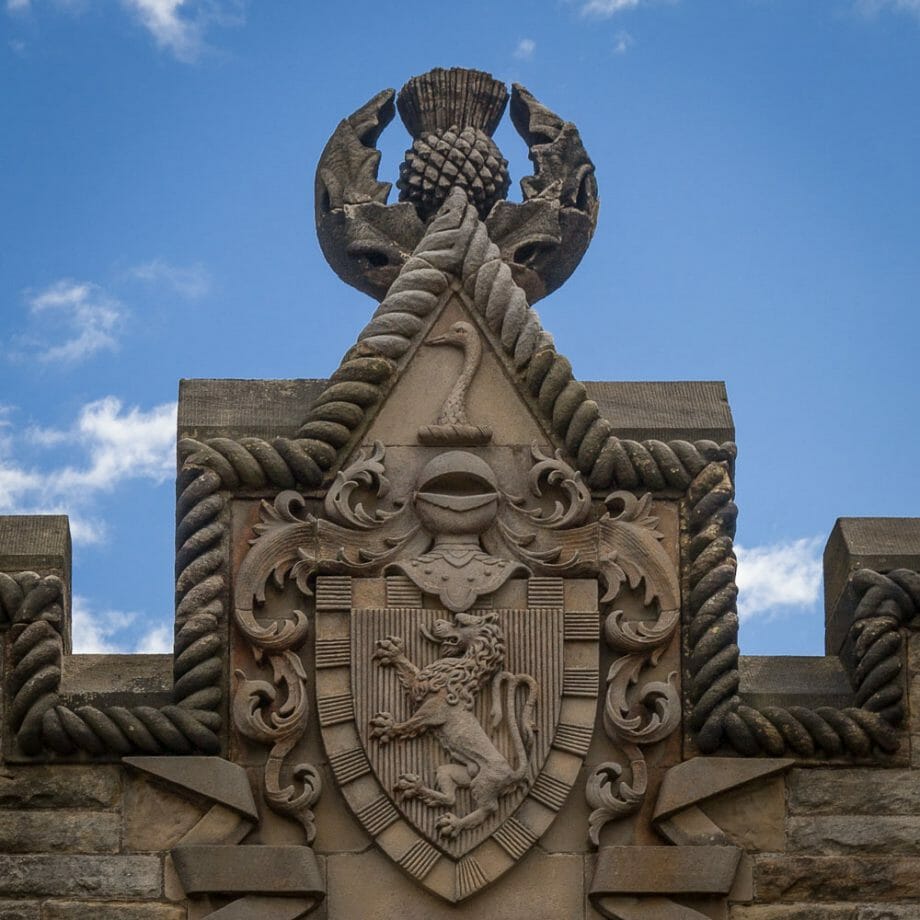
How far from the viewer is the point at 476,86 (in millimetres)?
18719

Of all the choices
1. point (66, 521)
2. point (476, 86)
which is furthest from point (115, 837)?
point (476, 86)

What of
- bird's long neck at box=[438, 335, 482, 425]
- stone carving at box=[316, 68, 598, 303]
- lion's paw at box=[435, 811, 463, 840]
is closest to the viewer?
lion's paw at box=[435, 811, 463, 840]

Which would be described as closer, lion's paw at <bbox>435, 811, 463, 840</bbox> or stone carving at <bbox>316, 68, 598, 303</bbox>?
lion's paw at <bbox>435, 811, 463, 840</bbox>

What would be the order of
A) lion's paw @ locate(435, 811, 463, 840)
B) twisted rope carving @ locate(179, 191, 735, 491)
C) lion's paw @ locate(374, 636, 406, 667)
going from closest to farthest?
lion's paw @ locate(435, 811, 463, 840) → lion's paw @ locate(374, 636, 406, 667) → twisted rope carving @ locate(179, 191, 735, 491)

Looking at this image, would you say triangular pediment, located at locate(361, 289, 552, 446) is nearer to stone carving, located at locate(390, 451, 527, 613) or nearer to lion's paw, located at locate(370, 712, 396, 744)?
stone carving, located at locate(390, 451, 527, 613)

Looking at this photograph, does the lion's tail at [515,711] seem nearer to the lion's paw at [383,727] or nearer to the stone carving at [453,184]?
the lion's paw at [383,727]

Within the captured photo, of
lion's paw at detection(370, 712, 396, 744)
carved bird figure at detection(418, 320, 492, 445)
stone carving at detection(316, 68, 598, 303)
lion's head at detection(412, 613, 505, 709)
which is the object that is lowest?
lion's paw at detection(370, 712, 396, 744)

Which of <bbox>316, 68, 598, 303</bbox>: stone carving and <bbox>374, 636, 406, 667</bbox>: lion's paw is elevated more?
<bbox>316, 68, 598, 303</bbox>: stone carving

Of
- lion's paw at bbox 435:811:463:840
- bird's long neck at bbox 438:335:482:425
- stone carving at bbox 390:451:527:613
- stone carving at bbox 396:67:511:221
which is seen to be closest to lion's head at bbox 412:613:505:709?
stone carving at bbox 390:451:527:613

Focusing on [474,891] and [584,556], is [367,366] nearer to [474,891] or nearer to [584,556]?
[584,556]

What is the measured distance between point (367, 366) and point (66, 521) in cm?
156

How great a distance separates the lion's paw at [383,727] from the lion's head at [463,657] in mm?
151

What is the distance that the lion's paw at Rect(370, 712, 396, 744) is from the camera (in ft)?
55.4

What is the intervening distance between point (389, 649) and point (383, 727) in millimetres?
361
